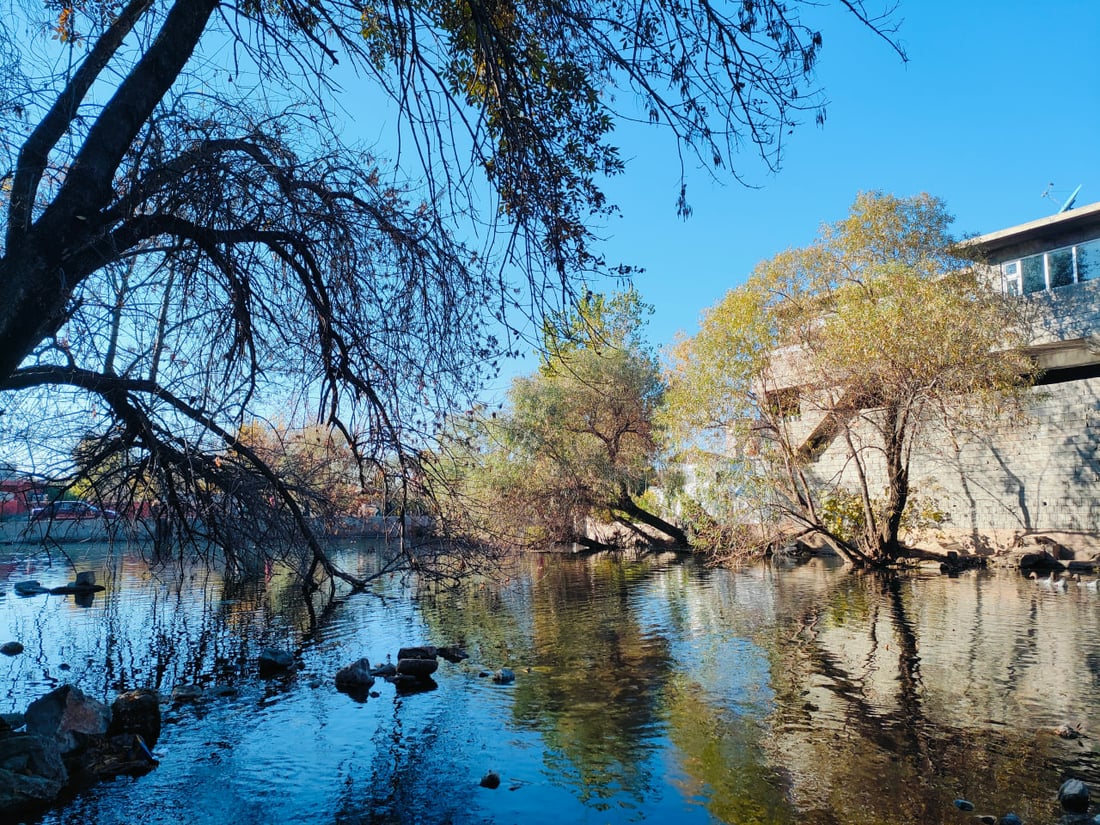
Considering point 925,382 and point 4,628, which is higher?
point 925,382

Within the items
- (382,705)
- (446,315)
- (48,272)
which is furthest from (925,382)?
(48,272)

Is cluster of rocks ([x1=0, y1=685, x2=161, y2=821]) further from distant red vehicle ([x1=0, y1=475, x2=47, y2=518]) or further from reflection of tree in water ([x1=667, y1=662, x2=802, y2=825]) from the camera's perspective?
reflection of tree in water ([x1=667, y1=662, x2=802, y2=825])

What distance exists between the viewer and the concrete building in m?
21.1

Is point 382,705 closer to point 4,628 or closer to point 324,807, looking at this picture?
point 324,807

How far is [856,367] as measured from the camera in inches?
806

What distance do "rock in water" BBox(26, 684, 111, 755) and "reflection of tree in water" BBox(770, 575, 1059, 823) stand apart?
7.30 meters

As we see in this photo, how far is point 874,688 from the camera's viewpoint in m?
10.1

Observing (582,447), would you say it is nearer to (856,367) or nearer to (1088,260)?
(856,367)

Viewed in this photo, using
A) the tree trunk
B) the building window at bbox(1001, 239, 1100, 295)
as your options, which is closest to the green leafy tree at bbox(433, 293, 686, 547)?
the tree trunk

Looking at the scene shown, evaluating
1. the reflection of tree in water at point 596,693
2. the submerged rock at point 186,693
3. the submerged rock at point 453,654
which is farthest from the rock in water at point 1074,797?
the submerged rock at point 186,693

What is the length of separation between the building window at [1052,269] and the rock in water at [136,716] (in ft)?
79.9

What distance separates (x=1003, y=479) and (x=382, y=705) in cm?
2048

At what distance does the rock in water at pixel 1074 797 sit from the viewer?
6230 mm

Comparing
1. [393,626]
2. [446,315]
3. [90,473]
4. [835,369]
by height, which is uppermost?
[835,369]
